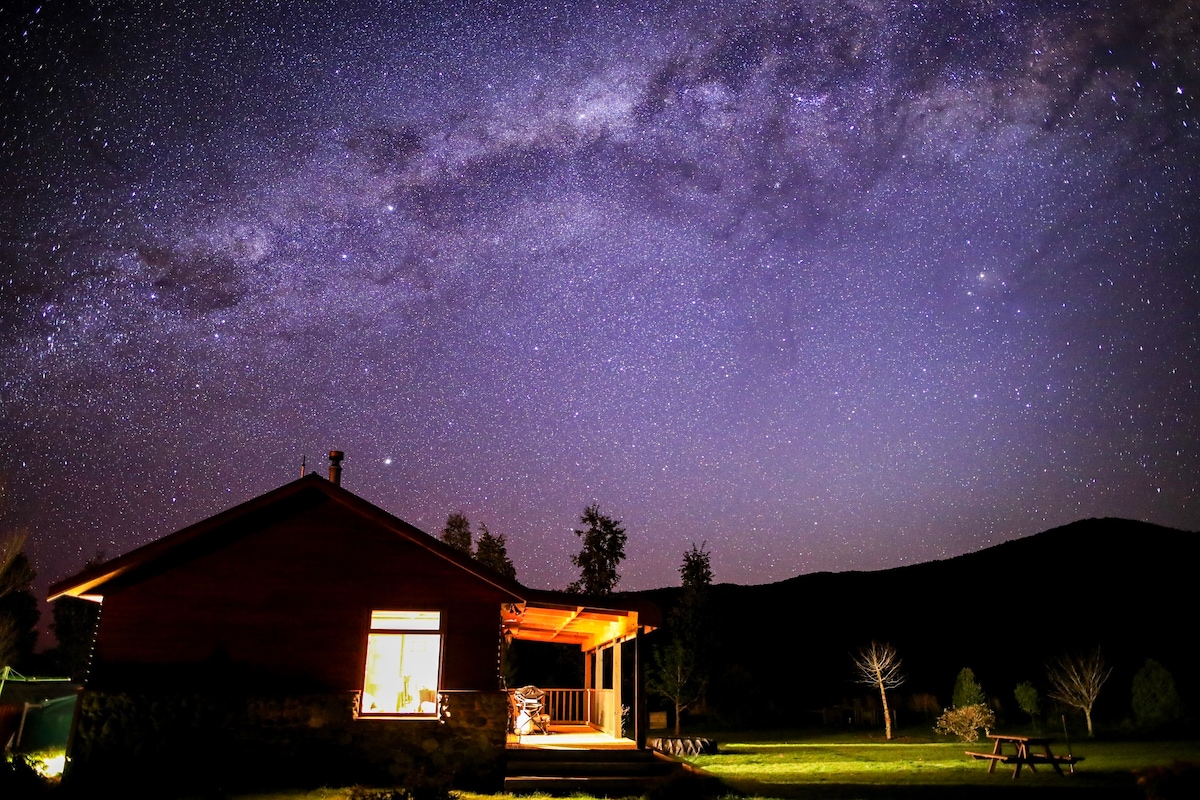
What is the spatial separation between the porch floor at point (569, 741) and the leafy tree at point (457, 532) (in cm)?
1820

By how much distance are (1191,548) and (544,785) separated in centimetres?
6903

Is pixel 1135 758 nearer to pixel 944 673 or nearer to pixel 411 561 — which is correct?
pixel 411 561

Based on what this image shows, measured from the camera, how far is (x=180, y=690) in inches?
503

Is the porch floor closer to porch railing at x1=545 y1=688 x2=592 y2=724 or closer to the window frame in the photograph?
the window frame

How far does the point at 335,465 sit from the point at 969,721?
66.4 ft

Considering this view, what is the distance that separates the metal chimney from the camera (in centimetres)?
1515

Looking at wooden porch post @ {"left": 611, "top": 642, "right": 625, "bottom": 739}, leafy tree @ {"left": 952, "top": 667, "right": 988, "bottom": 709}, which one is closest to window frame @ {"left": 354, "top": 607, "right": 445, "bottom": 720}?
wooden porch post @ {"left": 611, "top": 642, "right": 625, "bottom": 739}

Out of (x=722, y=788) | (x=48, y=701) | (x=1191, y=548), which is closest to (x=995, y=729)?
(x=722, y=788)

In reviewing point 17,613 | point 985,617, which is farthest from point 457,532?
point 985,617

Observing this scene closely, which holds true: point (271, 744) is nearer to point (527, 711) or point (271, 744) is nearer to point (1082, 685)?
point (527, 711)

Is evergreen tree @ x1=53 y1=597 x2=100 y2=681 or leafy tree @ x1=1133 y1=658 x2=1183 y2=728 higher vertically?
evergreen tree @ x1=53 y1=597 x2=100 y2=681

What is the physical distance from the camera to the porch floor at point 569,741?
13687mm

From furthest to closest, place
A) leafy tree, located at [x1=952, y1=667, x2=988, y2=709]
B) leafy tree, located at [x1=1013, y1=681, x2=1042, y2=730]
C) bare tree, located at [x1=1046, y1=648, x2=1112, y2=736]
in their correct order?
leafy tree, located at [x1=1013, y1=681, x2=1042, y2=730]
leafy tree, located at [x1=952, y1=667, x2=988, y2=709]
bare tree, located at [x1=1046, y1=648, x2=1112, y2=736]

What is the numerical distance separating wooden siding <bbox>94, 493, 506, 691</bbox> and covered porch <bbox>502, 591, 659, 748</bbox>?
4.11 ft
